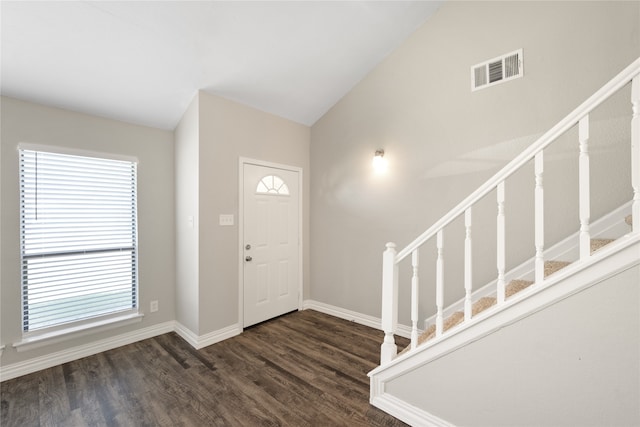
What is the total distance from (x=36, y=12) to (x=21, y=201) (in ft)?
5.04

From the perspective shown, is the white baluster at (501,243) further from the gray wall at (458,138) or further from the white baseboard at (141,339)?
the white baseboard at (141,339)

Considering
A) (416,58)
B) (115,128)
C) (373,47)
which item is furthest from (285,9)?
(115,128)

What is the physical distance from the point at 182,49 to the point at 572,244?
3.64 m

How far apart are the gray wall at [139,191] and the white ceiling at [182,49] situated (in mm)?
136

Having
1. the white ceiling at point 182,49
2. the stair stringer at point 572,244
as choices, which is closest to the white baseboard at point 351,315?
the stair stringer at point 572,244

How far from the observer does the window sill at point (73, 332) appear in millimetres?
2312

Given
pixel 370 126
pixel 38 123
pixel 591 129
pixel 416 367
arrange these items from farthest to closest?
pixel 370 126 → pixel 38 123 → pixel 591 129 → pixel 416 367

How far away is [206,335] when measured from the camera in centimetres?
278

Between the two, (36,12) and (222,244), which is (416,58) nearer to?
(222,244)

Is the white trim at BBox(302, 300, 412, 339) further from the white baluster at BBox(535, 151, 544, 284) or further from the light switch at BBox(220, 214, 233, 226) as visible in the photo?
the white baluster at BBox(535, 151, 544, 284)

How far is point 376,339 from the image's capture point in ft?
9.48

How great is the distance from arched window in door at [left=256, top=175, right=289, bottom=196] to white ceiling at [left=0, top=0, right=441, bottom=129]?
0.90 metres

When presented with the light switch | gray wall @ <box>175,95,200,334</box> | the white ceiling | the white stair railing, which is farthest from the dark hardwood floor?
the white ceiling

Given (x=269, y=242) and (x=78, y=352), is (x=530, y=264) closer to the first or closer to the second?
(x=269, y=242)
